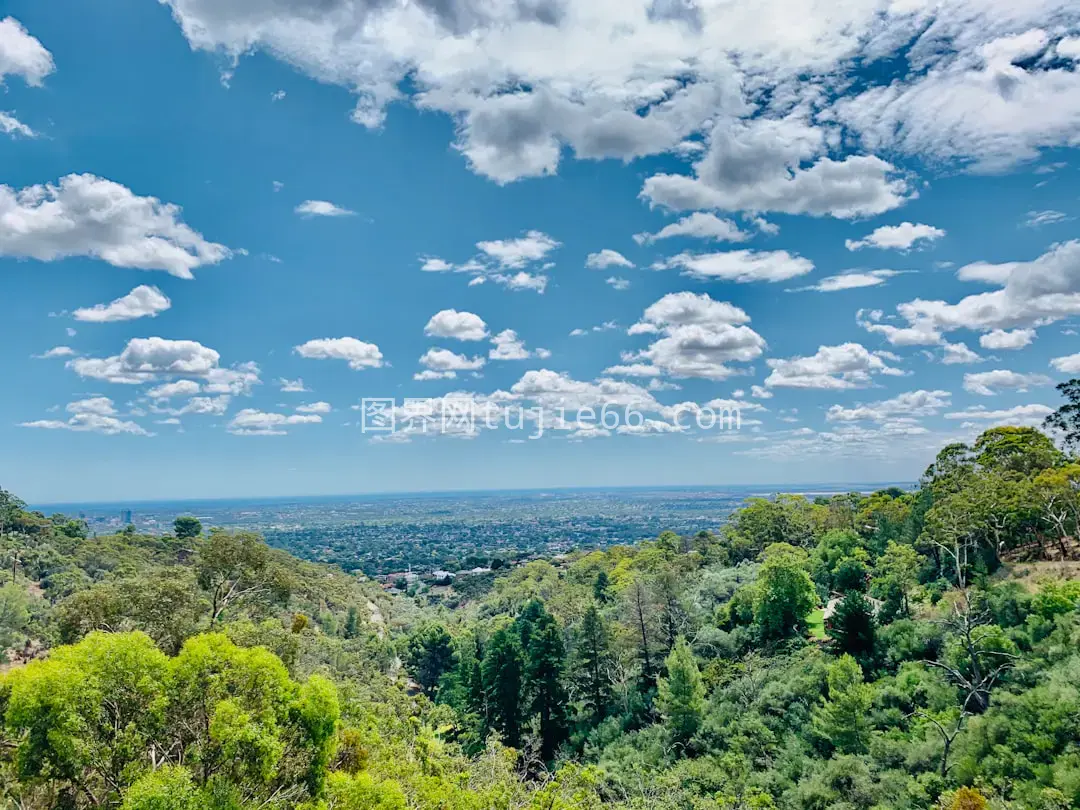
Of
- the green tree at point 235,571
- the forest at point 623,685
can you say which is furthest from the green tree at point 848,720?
the green tree at point 235,571

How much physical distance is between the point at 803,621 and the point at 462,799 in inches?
968

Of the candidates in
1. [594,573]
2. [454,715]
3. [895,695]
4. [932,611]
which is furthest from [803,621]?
[594,573]

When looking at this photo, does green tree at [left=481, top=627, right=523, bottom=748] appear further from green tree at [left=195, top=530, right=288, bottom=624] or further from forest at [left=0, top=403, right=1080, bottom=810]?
green tree at [left=195, top=530, right=288, bottom=624]

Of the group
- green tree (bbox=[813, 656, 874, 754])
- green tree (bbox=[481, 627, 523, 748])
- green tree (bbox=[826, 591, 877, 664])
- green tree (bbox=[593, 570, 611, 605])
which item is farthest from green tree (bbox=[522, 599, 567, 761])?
green tree (bbox=[593, 570, 611, 605])

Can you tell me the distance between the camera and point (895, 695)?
2341cm

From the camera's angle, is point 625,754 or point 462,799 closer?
point 462,799

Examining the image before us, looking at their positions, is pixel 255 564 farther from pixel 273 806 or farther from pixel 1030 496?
pixel 1030 496

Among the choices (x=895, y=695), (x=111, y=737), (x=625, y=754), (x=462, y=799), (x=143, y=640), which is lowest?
(x=625, y=754)

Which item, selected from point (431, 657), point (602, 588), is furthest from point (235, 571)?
point (602, 588)

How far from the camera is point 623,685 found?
33562 mm

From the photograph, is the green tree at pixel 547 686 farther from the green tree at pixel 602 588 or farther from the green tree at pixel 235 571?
the green tree at pixel 602 588

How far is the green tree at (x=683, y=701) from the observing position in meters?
A: 26.9

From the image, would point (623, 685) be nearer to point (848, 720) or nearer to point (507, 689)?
point (507, 689)

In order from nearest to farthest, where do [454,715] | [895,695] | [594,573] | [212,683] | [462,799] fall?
[212,683] < [462,799] < [895,695] < [454,715] < [594,573]
